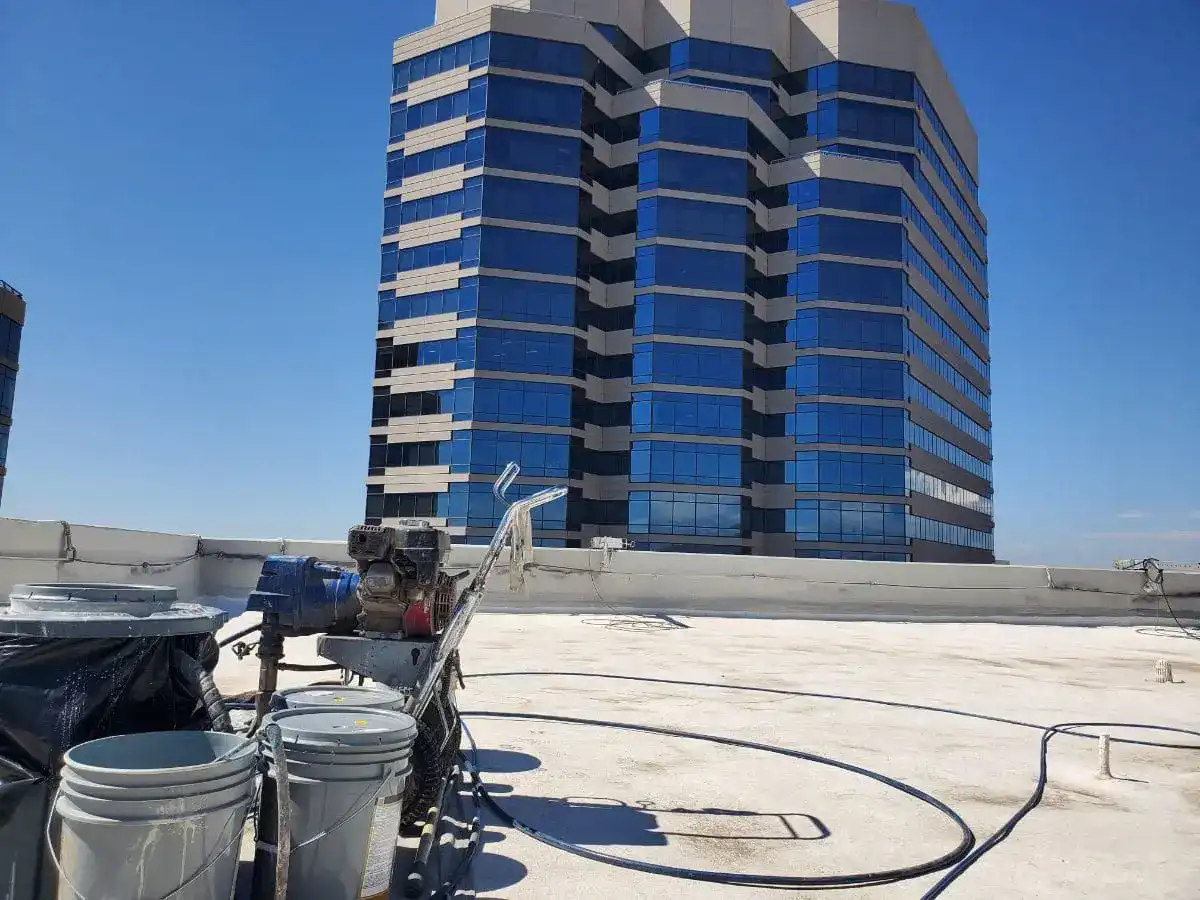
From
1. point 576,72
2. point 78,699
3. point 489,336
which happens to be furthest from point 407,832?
point 576,72

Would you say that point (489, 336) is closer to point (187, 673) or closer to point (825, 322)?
point (825, 322)

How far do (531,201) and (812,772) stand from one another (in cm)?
5036

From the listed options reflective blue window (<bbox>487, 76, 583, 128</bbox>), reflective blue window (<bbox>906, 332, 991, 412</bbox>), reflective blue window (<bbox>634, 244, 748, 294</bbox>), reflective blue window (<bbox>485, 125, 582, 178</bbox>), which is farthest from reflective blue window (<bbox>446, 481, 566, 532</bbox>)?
reflective blue window (<bbox>906, 332, 991, 412</bbox>)

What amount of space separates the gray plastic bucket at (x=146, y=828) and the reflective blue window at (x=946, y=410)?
191ft

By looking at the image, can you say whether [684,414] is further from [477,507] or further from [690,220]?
[477,507]

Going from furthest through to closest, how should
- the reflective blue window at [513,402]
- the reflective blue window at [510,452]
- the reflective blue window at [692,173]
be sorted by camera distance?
the reflective blue window at [692,173], the reflective blue window at [513,402], the reflective blue window at [510,452]

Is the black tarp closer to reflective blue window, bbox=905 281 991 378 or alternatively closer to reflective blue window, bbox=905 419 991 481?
reflective blue window, bbox=905 419 991 481

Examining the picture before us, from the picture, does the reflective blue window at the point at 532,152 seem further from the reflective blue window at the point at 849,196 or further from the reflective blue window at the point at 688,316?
the reflective blue window at the point at 849,196

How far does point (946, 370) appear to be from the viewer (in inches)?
2571

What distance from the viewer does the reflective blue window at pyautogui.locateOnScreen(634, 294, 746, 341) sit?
54500mm

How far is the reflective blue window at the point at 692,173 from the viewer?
55469 millimetres

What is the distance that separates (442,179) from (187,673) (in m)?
54.2

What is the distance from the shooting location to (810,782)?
21.0 ft

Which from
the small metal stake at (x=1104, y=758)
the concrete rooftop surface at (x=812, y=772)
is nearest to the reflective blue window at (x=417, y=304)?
the concrete rooftop surface at (x=812, y=772)
